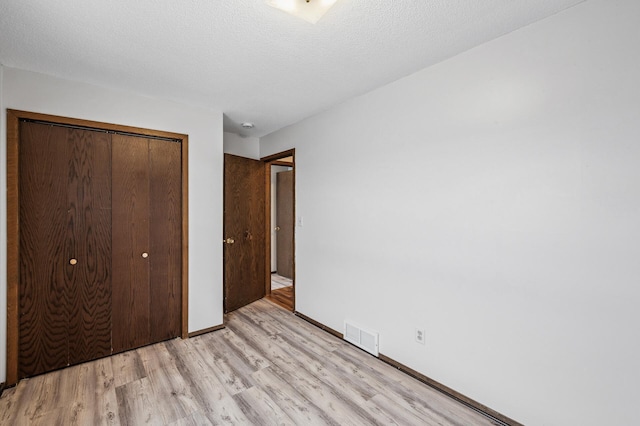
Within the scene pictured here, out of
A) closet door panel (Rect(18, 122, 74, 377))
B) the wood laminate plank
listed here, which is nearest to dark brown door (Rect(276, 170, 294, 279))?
the wood laminate plank

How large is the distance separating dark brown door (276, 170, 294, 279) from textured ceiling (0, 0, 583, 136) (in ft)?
9.64

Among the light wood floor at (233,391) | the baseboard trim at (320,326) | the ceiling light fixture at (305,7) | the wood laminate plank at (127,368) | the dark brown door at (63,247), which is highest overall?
the ceiling light fixture at (305,7)

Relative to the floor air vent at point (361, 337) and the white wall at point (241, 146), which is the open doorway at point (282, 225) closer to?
the white wall at point (241, 146)

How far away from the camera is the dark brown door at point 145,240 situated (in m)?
2.62

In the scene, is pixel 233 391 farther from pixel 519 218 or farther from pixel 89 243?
pixel 519 218

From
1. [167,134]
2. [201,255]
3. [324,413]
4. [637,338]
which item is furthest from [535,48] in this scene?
[201,255]

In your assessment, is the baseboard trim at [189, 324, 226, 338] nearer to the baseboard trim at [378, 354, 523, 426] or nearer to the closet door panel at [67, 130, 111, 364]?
the closet door panel at [67, 130, 111, 364]

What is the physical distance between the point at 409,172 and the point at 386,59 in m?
0.86

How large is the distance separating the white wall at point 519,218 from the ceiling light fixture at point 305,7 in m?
1.06

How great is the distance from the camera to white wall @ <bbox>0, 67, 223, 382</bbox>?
2143 millimetres

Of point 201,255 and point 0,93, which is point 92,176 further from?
point 201,255

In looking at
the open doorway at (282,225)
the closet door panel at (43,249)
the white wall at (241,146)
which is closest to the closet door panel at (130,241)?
the closet door panel at (43,249)

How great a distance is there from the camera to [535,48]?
65.7 inches

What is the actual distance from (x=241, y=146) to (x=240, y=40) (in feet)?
7.90
